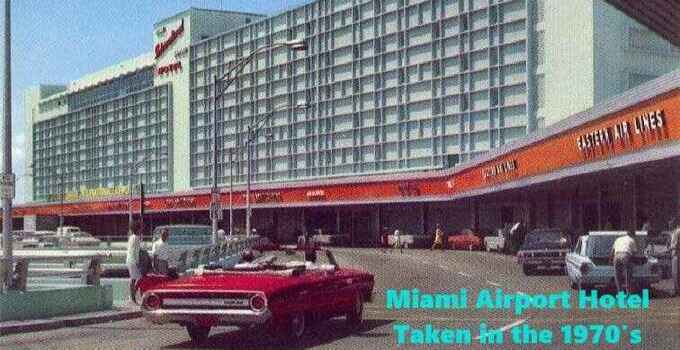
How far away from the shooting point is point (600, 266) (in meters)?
22.7

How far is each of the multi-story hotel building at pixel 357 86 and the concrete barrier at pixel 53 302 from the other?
34421mm

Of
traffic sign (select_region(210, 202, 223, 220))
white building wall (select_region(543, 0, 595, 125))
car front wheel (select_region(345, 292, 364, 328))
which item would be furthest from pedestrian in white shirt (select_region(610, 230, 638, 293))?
white building wall (select_region(543, 0, 595, 125))

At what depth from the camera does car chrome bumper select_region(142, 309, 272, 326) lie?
12.6m

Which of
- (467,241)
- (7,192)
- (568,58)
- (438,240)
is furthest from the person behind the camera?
(568,58)

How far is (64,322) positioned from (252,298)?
5667mm

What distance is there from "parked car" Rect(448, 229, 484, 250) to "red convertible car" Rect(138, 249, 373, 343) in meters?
47.7

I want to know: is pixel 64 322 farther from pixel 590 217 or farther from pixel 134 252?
pixel 590 217

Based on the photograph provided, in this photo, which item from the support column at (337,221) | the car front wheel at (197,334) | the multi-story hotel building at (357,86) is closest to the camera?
the car front wheel at (197,334)

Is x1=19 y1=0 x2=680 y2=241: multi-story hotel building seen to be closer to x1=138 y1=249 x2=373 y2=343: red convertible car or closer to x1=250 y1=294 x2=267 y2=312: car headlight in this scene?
x1=138 y1=249 x2=373 y2=343: red convertible car

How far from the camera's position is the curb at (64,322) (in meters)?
16.0

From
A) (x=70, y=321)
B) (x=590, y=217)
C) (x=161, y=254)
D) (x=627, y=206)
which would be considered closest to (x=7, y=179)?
(x=70, y=321)

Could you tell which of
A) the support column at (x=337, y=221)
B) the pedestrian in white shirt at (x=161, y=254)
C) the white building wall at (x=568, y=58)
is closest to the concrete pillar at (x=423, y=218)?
the support column at (x=337, y=221)

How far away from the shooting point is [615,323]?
15594mm

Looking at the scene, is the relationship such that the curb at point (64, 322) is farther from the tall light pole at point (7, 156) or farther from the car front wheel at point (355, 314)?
the car front wheel at point (355, 314)
